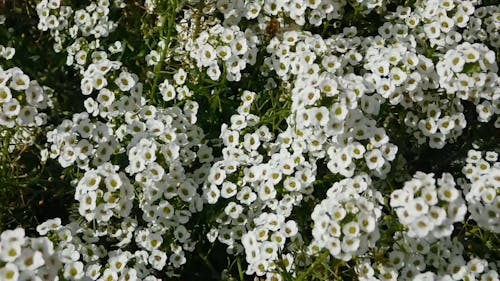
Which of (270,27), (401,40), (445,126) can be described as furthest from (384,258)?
(270,27)

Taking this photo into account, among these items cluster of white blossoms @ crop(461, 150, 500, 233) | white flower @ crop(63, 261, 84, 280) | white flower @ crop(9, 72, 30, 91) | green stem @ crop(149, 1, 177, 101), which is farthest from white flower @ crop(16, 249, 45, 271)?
cluster of white blossoms @ crop(461, 150, 500, 233)

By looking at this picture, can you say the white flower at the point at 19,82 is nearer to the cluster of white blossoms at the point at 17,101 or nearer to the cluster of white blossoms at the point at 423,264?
the cluster of white blossoms at the point at 17,101

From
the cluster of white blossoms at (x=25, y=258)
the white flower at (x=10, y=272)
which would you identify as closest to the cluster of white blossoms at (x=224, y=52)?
the cluster of white blossoms at (x=25, y=258)

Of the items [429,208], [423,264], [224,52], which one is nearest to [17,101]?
[224,52]

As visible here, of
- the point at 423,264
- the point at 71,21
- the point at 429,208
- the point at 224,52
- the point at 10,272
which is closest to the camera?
the point at 10,272

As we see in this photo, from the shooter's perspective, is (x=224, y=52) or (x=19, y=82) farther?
(x=224, y=52)

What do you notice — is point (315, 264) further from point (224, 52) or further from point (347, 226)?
point (224, 52)

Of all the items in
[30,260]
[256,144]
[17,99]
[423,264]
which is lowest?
[423,264]

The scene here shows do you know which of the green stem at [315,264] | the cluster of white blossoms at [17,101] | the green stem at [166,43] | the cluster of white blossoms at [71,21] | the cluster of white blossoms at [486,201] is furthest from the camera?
the cluster of white blossoms at [71,21]
